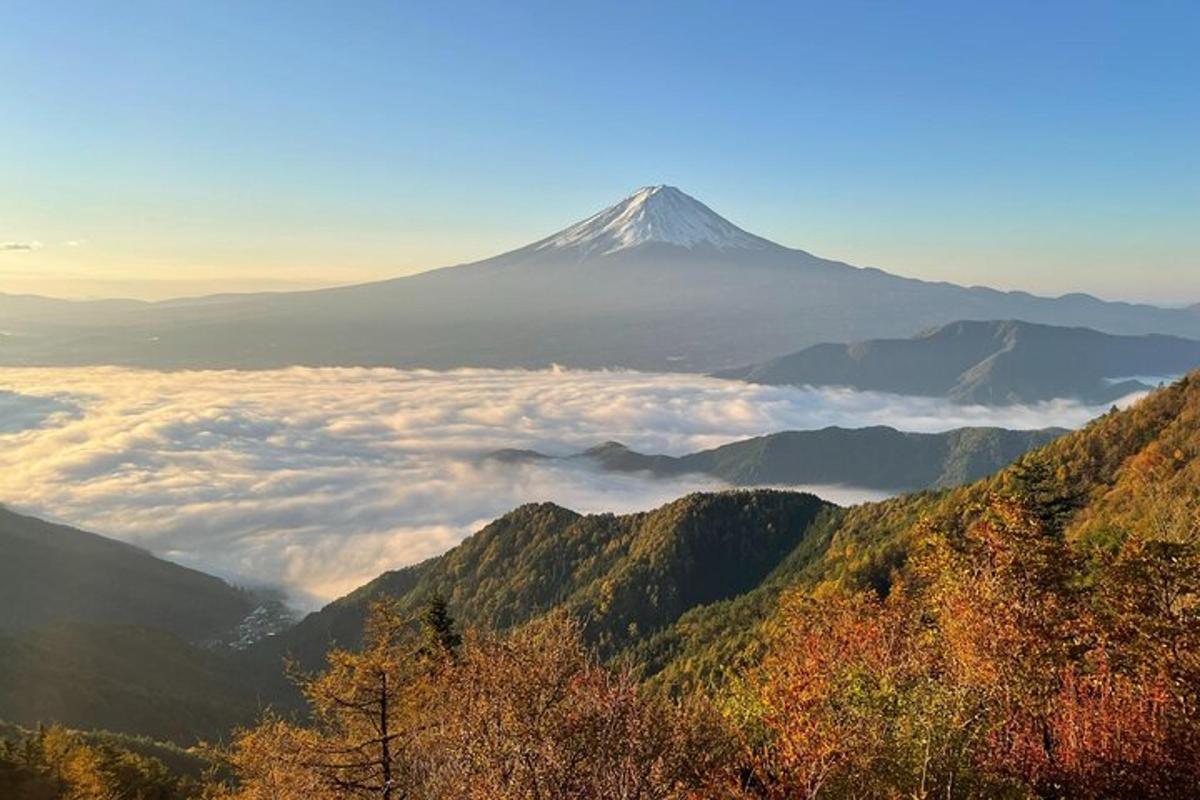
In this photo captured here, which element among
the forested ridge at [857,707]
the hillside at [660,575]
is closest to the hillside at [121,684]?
the hillside at [660,575]

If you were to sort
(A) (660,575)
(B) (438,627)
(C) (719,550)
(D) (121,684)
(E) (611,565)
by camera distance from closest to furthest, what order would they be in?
(B) (438,627) < (D) (121,684) < (A) (660,575) < (C) (719,550) < (E) (611,565)

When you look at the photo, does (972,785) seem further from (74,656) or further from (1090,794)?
(74,656)

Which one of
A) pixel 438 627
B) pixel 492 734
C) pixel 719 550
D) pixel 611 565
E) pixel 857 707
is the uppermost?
pixel 492 734

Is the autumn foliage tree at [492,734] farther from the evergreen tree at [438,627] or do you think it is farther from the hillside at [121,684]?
the hillside at [121,684]

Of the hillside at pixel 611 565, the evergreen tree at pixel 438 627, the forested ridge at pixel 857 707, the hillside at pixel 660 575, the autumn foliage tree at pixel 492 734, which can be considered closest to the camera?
the autumn foliage tree at pixel 492 734

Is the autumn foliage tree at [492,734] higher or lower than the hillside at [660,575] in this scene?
higher

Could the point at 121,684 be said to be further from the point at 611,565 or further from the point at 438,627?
the point at 438,627

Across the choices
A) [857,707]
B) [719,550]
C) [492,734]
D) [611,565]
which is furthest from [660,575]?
[492,734]

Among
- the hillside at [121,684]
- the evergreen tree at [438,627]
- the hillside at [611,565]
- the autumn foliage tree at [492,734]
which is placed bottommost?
the hillside at [121,684]

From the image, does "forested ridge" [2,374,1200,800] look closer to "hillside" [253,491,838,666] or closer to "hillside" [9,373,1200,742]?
"hillside" [9,373,1200,742]

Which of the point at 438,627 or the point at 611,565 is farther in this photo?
the point at 611,565

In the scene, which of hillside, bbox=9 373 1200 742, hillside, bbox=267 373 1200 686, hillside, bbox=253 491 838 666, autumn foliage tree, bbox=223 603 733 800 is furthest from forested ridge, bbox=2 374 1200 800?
hillside, bbox=253 491 838 666

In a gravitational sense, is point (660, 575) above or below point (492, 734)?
below

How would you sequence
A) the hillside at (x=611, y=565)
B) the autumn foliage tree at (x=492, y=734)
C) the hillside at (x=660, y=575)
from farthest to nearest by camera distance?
the hillside at (x=611, y=565) < the hillside at (x=660, y=575) < the autumn foliage tree at (x=492, y=734)
